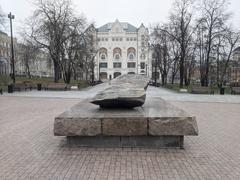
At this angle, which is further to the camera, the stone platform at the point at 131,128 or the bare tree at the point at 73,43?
the bare tree at the point at 73,43

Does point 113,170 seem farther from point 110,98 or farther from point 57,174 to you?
point 110,98

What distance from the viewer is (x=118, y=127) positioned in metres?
5.11

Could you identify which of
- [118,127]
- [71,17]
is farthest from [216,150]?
[71,17]

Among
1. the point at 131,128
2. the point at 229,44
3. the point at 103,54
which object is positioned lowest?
the point at 131,128

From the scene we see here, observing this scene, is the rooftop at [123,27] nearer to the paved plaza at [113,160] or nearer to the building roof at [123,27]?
the building roof at [123,27]

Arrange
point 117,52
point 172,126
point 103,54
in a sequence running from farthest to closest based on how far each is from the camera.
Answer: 1. point 103,54
2. point 117,52
3. point 172,126

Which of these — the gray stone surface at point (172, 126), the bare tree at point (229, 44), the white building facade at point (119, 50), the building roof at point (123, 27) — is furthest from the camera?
the building roof at point (123, 27)

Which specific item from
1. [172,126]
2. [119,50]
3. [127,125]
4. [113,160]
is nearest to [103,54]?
[119,50]

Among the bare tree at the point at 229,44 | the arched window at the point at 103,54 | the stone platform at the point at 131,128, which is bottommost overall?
the stone platform at the point at 131,128

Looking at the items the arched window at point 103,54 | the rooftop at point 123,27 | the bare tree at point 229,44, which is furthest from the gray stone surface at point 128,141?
the rooftop at point 123,27

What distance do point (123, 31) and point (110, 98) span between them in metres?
89.8

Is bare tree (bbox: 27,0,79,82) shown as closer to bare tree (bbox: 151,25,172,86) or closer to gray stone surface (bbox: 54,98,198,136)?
bare tree (bbox: 151,25,172,86)

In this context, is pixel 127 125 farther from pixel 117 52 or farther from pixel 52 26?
pixel 117 52

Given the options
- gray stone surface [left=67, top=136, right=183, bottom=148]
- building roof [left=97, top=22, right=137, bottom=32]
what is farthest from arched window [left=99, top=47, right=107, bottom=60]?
gray stone surface [left=67, top=136, right=183, bottom=148]
